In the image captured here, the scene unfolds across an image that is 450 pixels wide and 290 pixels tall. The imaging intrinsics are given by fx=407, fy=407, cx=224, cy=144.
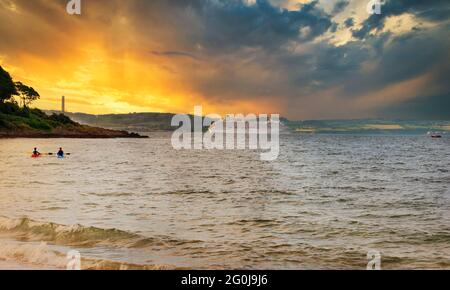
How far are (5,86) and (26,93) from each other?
26.9 meters

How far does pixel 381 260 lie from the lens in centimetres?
1256

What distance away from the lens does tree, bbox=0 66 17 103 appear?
475 ft

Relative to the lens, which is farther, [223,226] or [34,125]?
[34,125]

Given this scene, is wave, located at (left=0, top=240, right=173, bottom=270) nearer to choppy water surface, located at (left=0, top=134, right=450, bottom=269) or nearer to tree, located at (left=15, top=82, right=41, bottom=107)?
choppy water surface, located at (left=0, top=134, right=450, bottom=269)

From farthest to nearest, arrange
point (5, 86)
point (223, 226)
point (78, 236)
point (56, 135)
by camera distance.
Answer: point (56, 135)
point (5, 86)
point (223, 226)
point (78, 236)

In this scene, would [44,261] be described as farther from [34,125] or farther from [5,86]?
[34,125]

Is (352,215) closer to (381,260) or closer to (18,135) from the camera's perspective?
(381,260)

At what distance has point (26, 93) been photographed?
172m

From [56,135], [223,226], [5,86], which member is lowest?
[223,226]

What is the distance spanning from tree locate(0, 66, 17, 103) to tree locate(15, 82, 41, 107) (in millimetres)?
18335

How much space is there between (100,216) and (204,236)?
6101mm

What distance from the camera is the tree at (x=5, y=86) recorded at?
14470 centimetres

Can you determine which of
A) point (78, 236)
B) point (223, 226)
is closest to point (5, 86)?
point (78, 236)
